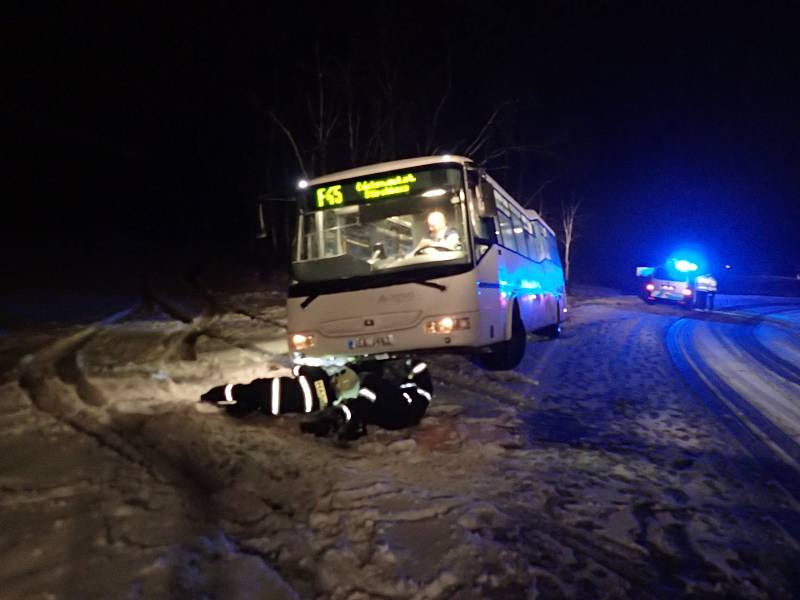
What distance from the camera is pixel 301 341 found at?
752 cm

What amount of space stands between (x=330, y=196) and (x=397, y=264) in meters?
1.41

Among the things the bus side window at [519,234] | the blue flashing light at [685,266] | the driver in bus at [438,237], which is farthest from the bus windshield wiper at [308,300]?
the blue flashing light at [685,266]

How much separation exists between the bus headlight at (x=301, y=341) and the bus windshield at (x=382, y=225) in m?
0.75

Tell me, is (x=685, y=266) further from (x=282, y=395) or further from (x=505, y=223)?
(x=282, y=395)

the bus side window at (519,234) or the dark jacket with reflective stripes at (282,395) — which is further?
the bus side window at (519,234)

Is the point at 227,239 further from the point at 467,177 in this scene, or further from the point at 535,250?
the point at 467,177

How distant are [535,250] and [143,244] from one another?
35.2 m

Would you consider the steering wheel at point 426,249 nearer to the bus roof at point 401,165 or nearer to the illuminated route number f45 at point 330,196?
the bus roof at point 401,165

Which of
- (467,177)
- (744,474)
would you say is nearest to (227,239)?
(467,177)

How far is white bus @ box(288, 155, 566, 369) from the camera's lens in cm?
703

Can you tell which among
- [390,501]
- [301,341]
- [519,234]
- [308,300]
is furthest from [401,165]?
[390,501]

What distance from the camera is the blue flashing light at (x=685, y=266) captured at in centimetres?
2359

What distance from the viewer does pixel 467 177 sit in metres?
7.31

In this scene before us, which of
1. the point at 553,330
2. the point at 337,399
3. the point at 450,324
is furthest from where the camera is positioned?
the point at 553,330
